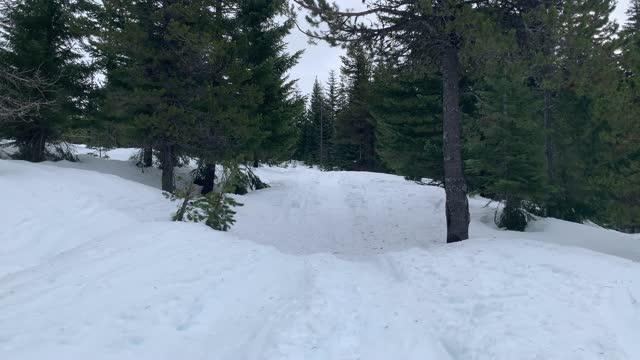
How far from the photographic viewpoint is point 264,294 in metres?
6.07

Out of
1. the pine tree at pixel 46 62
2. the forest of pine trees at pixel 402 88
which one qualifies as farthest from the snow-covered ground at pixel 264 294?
the pine tree at pixel 46 62

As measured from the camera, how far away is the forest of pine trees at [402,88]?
937 cm

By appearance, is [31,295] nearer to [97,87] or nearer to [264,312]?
[264,312]

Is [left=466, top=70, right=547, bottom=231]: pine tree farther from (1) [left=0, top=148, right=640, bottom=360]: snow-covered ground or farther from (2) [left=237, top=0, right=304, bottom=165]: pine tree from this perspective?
(2) [left=237, top=0, right=304, bottom=165]: pine tree

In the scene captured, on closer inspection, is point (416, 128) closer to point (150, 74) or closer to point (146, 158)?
point (150, 74)

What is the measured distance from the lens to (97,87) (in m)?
16.8

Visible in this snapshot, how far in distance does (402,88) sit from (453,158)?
7772 mm

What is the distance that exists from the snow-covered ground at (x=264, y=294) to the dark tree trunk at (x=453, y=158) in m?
1.15

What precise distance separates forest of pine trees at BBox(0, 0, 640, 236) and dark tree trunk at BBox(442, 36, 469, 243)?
3 centimetres

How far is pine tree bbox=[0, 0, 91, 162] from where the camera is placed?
48.0 ft

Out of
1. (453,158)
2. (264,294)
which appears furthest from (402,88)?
(264,294)

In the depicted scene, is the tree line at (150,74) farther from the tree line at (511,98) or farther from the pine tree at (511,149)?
the pine tree at (511,149)

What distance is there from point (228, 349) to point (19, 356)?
1.87m

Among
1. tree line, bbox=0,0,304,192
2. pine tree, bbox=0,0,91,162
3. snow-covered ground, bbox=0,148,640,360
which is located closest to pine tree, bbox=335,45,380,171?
tree line, bbox=0,0,304,192
